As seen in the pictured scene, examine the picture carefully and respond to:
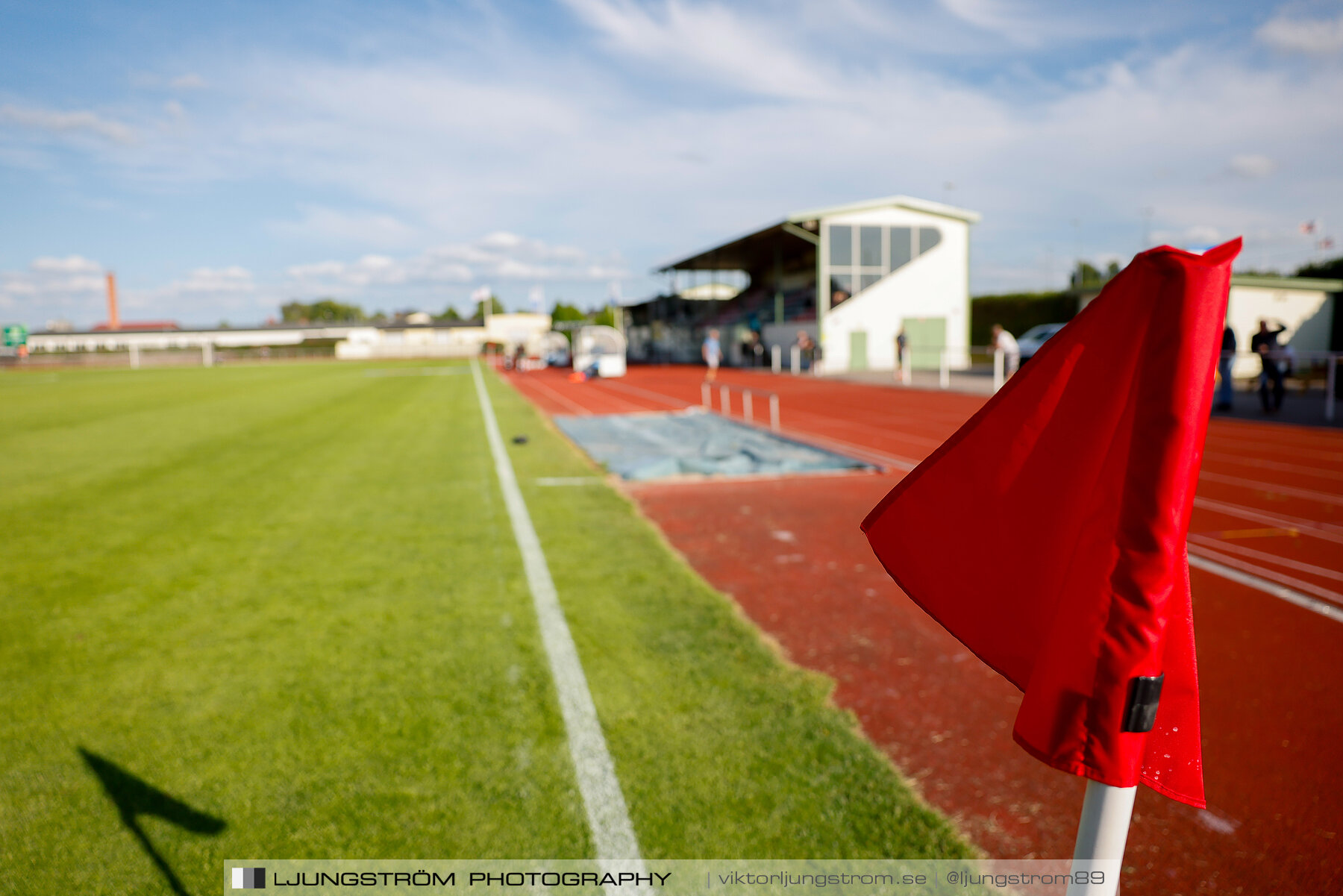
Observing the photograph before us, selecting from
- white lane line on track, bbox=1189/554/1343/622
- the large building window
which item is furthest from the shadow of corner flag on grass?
the large building window

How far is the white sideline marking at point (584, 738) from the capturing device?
2738 millimetres

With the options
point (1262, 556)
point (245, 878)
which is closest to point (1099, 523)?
point (245, 878)

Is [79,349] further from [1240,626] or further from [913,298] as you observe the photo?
[1240,626]

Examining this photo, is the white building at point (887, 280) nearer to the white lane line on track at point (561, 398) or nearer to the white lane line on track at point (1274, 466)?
the white lane line on track at point (561, 398)

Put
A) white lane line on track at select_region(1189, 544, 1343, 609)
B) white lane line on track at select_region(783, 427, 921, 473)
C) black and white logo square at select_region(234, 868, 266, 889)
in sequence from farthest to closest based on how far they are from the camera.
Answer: white lane line on track at select_region(783, 427, 921, 473), white lane line on track at select_region(1189, 544, 1343, 609), black and white logo square at select_region(234, 868, 266, 889)

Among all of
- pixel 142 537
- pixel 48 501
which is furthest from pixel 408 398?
pixel 142 537

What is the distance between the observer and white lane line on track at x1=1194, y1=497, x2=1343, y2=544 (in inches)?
275

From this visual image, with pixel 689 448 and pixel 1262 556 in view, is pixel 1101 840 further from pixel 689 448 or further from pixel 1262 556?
pixel 689 448

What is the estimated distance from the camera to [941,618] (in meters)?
1.44

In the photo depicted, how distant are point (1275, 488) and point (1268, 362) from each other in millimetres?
8299

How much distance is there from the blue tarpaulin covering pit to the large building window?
→ 1820 centimetres

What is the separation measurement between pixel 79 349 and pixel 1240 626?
103m

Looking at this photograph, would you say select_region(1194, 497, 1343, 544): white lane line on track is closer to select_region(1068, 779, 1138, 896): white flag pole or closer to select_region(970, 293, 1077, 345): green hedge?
select_region(1068, 779, 1138, 896): white flag pole

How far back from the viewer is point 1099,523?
1179mm
